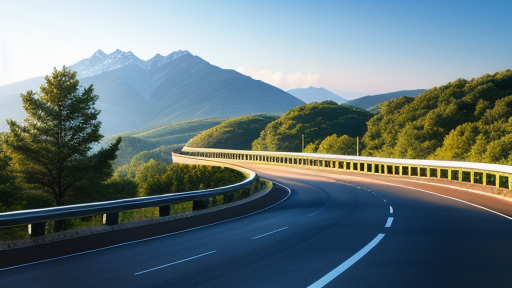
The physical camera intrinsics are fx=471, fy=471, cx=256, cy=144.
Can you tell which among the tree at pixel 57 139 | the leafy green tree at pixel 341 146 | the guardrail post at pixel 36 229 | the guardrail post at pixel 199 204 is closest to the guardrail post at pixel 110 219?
the guardrail post at pixel 36 229

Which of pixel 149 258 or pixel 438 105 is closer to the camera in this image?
pixel 149 258

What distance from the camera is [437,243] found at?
10.2 meters

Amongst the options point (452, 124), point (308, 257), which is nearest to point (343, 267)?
point (308, 257)

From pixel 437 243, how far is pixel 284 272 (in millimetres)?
4314

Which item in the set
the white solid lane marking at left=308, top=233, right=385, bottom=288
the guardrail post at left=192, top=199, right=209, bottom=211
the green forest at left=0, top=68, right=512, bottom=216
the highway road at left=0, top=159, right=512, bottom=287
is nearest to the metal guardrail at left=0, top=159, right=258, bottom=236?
the guardrail post at left=192, top=199, right=209, bottom=211

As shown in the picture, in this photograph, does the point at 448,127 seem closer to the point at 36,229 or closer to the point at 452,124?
the point at 452,124

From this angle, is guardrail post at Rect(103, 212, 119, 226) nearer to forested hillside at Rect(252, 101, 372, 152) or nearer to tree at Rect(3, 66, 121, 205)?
tree at Rect(3, 66, 121, 205)

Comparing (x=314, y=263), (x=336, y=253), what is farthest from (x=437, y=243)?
(x=314, y=263)

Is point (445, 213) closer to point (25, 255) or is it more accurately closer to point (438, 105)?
point (25, 255)

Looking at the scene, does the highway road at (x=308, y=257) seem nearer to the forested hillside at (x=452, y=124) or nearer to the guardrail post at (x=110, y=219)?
the guardrail post at (x=110, y=219)

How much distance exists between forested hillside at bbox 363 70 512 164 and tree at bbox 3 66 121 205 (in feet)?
149

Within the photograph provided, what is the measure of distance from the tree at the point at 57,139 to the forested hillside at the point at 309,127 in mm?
77981

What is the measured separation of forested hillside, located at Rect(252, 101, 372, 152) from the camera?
128663mm

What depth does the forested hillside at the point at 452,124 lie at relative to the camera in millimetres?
63250
